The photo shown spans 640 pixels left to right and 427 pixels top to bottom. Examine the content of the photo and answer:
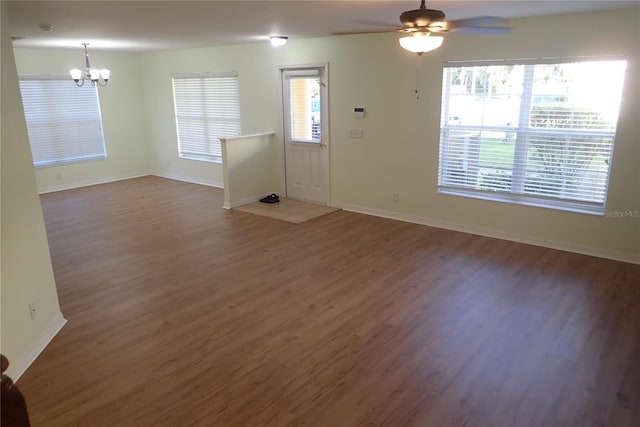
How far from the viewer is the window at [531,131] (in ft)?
14.5

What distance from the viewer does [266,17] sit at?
425 cm

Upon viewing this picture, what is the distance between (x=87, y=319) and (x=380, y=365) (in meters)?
2.26

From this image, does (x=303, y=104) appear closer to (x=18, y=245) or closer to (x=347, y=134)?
(x=347, y=134)

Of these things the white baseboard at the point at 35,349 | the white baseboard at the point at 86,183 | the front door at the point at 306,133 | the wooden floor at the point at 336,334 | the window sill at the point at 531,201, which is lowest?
the wooden floor at the point at 336,334

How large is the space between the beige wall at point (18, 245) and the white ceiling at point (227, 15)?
110 cm

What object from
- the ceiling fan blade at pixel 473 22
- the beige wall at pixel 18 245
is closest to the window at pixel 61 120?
the beige wall at pixel 18 245

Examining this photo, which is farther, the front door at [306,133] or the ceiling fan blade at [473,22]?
the front door at [306,133]

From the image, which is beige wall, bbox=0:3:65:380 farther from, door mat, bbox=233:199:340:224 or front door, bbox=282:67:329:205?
front door, bbox=282:67:329:205

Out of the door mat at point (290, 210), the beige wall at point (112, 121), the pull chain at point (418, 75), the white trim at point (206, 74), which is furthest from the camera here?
the beige wall at point (112, 121)

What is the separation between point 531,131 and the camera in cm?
482

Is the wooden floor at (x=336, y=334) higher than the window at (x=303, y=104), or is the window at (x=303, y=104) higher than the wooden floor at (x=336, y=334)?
the window at (x=303, y=104)

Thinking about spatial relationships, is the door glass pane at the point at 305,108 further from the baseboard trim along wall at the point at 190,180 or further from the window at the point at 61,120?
the window at the point at 61,120

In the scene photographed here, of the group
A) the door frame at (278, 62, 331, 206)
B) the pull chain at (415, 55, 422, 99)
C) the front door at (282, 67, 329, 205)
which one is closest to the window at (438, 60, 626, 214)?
the pull chain at (415, 55, 422, 99)

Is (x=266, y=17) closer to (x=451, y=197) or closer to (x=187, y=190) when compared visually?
(x=451, y=197)
